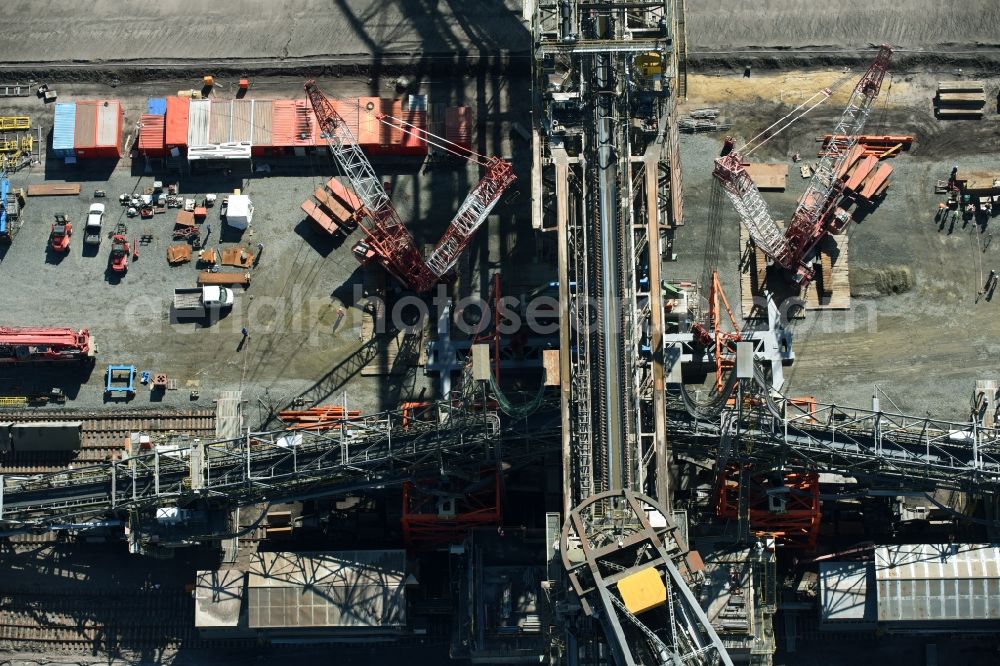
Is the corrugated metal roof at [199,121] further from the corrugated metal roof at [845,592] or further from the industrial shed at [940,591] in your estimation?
the industrial shed at [940,591]

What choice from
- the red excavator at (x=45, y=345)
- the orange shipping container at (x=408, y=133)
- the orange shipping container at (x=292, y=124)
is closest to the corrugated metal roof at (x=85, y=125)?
the orange shipping container at (x=292, y=124)

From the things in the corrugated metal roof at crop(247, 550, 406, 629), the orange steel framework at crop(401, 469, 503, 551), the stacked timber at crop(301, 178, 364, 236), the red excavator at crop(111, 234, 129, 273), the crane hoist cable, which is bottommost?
the corrugated metal roof at crop(247, 550, 406, 629)

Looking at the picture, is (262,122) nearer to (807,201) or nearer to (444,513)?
(444,513)

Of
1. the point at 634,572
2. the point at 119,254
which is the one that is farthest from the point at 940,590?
the point at 119,254

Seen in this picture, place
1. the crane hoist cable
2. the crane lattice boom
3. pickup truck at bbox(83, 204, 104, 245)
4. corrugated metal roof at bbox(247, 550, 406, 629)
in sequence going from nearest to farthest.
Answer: corrugated metal roof at bbox(247, 550, 406, 629)
the crane lattice boom
the crane hoist cable
pickup truck at bbox(83, 204, 104, 245)

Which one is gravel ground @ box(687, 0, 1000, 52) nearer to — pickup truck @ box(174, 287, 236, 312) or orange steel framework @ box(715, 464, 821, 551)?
orange steel framework @ box(715, 464, 821, 551)

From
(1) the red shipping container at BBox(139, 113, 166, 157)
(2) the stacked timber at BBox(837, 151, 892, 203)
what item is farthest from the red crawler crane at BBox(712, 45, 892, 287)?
(1) the red shipping container at BBox(139, 113, 166, 157)
